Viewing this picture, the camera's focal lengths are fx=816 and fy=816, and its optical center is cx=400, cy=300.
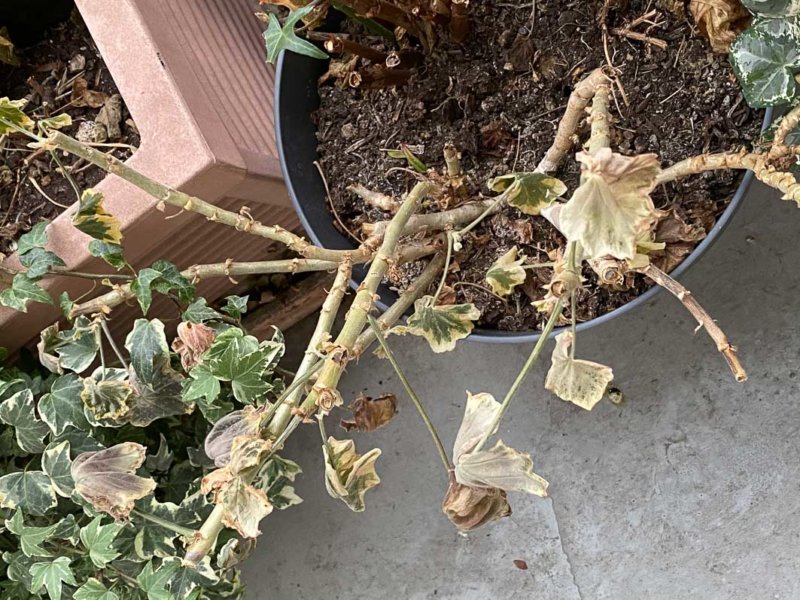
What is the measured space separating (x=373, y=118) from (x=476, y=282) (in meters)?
0.24

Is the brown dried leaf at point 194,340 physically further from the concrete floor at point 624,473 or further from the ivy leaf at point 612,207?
the concrete floor at point 624,473

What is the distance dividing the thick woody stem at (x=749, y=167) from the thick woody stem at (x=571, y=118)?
0.10 meters

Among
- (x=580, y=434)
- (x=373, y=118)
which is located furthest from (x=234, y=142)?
(x=580, y=434)

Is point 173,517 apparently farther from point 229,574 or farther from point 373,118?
point 373,118

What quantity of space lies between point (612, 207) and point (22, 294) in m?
0.67

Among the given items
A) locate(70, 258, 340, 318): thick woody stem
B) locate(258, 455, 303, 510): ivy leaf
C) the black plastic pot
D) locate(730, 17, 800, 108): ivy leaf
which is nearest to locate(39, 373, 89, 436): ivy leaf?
locate(70, 258, 340, 318): thick woody stem

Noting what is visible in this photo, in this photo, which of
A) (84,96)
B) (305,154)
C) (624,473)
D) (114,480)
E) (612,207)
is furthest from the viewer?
(624,473)

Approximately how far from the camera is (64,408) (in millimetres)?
938

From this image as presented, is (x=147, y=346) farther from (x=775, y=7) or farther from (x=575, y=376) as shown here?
(x=775, y=7)

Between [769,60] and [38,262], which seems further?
[38,262]

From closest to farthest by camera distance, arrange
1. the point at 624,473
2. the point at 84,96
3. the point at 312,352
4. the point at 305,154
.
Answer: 1. the point at 312,352
2. the point at 305,154
3. the point at 84,96
4. the point at 624,473

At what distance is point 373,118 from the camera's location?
1.00 meters

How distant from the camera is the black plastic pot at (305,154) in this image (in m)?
0.96

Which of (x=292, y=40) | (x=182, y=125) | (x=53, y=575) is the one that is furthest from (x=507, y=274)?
(x=53, y=575)
